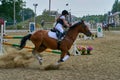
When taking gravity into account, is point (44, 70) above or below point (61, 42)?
below

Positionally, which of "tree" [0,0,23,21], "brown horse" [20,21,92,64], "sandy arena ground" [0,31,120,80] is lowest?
"sandy arena ground" [0,31,120,80]

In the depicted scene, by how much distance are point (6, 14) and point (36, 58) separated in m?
93.9

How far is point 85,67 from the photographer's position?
40.7 ft

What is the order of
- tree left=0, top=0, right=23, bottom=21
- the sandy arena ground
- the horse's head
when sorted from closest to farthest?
the sandy arena ground < the horse's head < tree left=0, top=0, right=23, bottom=21

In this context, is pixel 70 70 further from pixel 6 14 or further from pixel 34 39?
pixel 6 14

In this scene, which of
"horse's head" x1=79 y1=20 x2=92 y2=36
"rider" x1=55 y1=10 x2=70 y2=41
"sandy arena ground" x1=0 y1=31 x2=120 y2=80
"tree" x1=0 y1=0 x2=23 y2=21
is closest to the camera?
"sandy arena ground" x1=0 y1=31 x2=120 y2=80

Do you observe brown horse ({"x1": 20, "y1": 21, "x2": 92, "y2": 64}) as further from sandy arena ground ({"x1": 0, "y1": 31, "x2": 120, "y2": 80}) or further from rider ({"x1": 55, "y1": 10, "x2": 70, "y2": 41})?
sandy arena ground ({"x1": 0, "y1": 31, "x2": 120, "y2": 80})

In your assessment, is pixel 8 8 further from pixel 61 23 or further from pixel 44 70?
pixel 44 70

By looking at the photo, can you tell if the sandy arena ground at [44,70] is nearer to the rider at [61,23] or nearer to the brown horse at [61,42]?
the brown horse at [61,42]

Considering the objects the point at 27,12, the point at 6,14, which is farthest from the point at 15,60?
the point at 27,12

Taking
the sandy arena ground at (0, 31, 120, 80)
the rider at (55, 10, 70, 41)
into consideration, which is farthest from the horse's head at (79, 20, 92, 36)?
the sandy arena ground at (0, 31, 120, 80)

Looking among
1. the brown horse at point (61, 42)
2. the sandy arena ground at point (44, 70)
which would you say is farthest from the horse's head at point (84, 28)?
the sandy arena ground at point (44, 70)

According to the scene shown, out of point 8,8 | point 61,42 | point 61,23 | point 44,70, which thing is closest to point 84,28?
point 61,23

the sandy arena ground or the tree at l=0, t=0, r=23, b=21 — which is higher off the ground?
the tree at l=0, t=0, r=23, b=21
